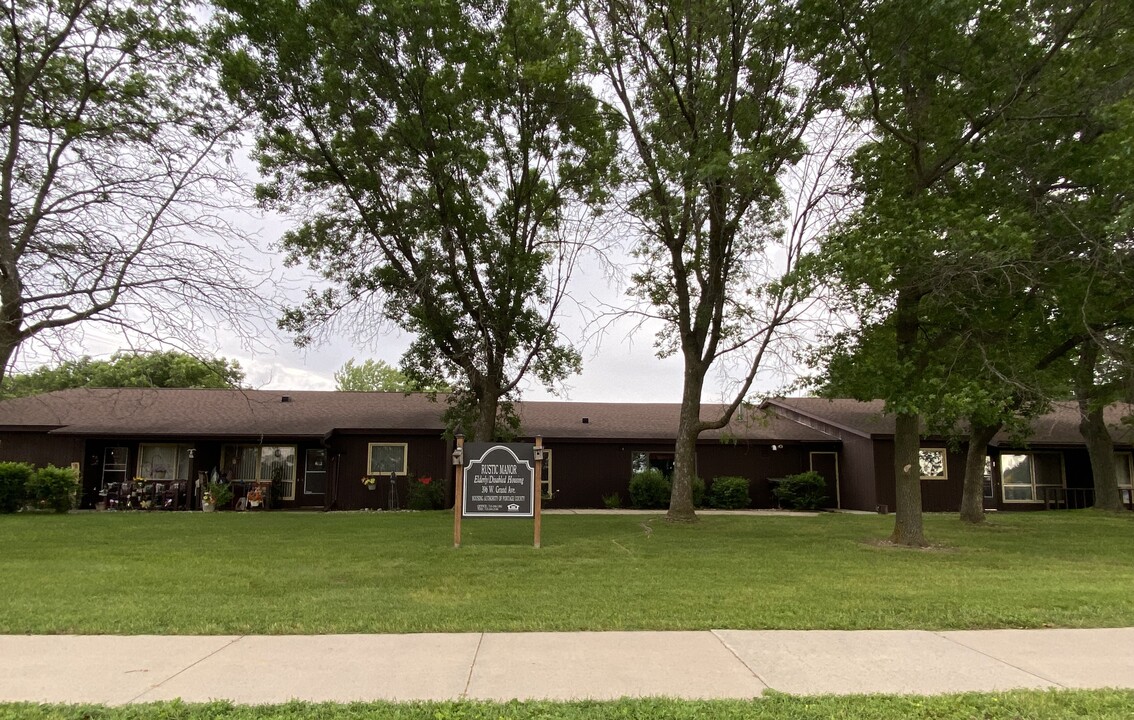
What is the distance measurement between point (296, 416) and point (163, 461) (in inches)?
164

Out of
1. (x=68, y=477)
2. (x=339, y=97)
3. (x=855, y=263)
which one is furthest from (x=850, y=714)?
(x=68, y=477)

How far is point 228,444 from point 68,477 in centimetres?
456

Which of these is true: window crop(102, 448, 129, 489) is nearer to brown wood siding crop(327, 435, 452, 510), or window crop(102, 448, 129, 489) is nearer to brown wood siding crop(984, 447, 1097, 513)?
brown wood siding crop(327, 435, 452, 510)

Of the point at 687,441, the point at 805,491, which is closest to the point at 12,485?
the point at 687,441

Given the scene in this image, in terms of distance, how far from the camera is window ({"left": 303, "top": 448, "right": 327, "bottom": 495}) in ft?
73.3

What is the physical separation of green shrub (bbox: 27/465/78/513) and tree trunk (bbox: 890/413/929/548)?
2017 centimetres

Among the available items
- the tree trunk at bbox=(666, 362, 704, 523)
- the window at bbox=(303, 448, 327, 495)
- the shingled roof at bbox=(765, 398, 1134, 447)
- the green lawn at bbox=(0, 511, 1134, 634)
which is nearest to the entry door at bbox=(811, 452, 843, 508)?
the shingled roof at bbox=(765, 398, 1134, 447)

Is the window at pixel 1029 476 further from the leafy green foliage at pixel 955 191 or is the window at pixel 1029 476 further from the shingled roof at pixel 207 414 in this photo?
the shingled roof at pixel 207 414

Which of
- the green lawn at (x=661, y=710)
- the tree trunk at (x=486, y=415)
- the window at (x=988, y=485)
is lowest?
the green lawn at (x=661, y=710)

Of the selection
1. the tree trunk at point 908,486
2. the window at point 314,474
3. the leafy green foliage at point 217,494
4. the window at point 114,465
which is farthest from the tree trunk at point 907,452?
the window at point 114,465

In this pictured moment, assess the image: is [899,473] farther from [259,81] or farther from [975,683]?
[259,81]

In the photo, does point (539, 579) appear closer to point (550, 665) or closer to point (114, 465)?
point (550, 665)

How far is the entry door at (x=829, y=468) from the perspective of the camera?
78.1 ft

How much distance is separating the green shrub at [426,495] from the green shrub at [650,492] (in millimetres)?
6128
